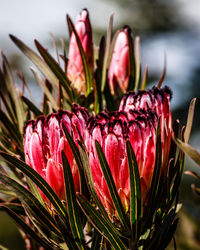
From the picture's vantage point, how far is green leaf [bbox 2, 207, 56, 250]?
59 centimetres

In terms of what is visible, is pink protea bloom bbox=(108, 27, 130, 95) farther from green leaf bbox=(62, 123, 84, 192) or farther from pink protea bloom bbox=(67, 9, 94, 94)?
green leaf bbox=(62, 123, 84, 192)

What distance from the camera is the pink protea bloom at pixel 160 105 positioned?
0.58 m

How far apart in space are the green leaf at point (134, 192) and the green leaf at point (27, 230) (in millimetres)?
156

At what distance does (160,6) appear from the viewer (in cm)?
907

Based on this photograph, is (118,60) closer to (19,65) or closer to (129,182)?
(129,182)

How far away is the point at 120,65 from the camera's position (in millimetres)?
880

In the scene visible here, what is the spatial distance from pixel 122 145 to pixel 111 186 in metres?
0.07

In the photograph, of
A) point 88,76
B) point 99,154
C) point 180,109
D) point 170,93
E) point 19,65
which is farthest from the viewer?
point 19,65

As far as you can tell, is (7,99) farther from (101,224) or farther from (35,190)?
(101,224)

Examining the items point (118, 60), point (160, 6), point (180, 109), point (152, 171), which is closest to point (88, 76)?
point (118, 60)

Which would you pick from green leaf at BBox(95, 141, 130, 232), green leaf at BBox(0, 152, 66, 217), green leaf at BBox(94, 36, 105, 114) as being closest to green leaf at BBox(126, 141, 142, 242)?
green leaf at BBox(95, 141, 130, 232)

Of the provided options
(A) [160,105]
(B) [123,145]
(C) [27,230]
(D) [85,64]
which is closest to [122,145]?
(B) [123,145]

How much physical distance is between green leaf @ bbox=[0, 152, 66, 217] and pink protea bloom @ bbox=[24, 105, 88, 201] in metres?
0.02

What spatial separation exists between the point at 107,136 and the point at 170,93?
0.19 metres
